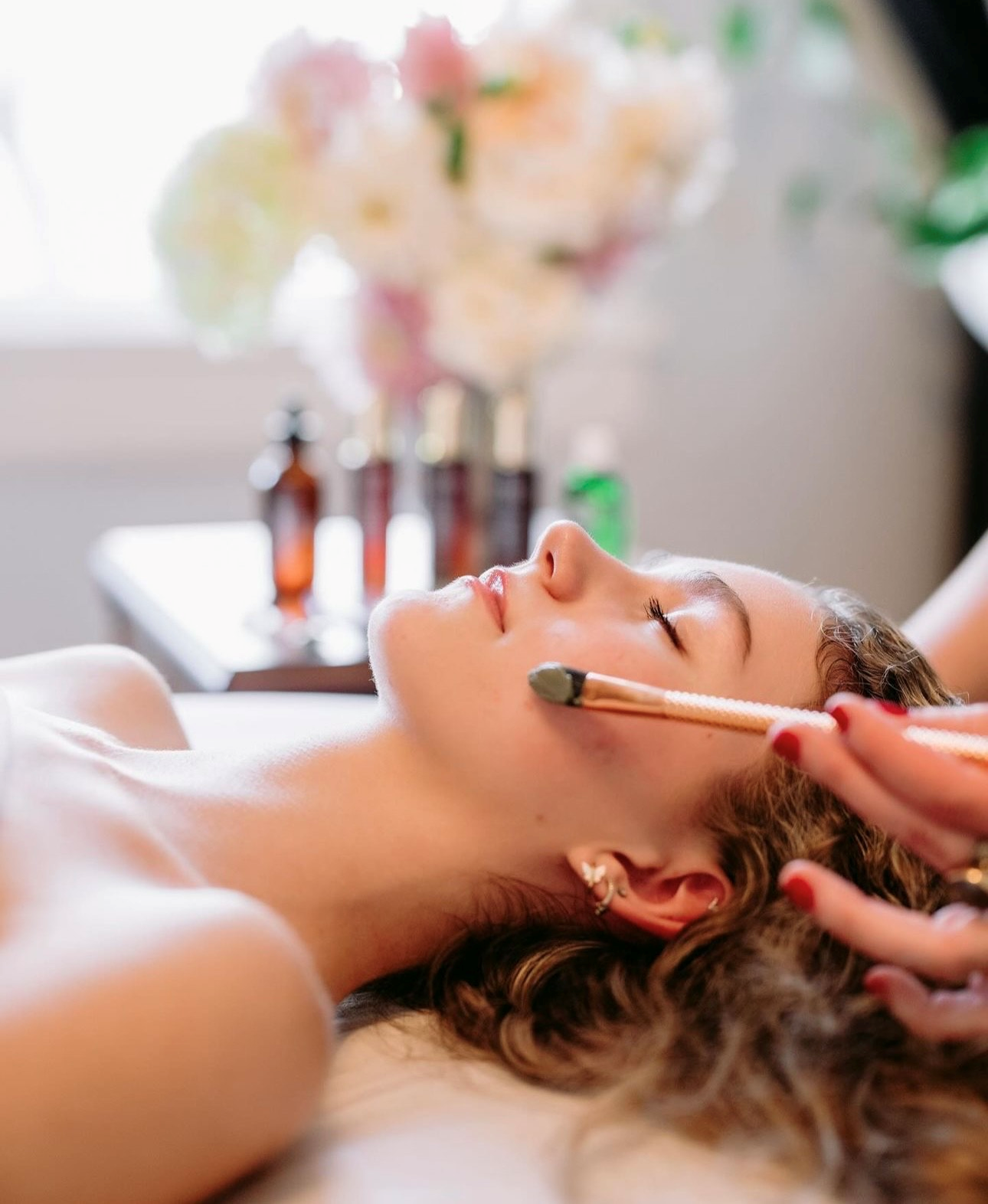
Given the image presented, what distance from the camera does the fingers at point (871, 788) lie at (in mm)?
703

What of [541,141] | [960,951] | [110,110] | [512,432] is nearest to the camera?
[960,951]

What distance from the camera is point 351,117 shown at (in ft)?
5.30

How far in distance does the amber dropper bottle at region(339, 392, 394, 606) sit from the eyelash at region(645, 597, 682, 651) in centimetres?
78

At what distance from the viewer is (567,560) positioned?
1.00 m

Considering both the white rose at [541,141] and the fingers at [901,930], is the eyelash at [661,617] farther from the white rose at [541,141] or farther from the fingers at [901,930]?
the white rose at [541,141]

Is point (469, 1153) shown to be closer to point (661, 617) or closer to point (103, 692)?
point (661, 617)

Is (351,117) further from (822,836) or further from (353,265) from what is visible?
(822,836)

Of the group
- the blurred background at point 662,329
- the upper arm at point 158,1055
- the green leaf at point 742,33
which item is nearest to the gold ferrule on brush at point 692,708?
the upper arm at point 158,1055

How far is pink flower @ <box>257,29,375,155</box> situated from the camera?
1.63 meters

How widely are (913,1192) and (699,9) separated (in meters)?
2.33

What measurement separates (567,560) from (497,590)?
0.06 meters

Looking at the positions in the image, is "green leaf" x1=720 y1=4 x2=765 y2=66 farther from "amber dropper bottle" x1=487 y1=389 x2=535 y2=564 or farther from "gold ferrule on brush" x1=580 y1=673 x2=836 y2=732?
"gold ferrule on brush" x1=580 y1=673 x2=836 y2=732

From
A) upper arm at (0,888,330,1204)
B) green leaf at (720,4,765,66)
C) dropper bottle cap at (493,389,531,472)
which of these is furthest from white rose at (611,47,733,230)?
upper arm at (0,888,330,1204)

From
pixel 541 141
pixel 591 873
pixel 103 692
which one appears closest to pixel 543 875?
pixel 591 873
